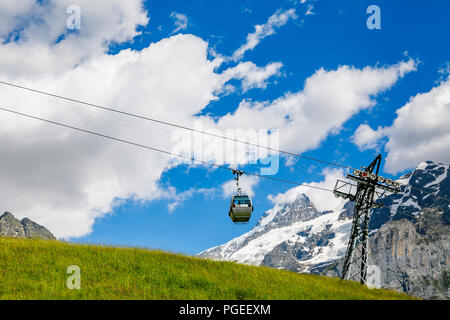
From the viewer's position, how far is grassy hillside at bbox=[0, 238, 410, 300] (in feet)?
59.8

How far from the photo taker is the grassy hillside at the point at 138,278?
18.2 meters

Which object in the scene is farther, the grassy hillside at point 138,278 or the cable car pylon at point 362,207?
the cable car pylon at point 362,207

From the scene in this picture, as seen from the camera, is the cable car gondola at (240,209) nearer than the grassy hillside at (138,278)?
No

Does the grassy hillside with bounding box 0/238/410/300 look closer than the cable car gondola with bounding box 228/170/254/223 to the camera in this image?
Yes

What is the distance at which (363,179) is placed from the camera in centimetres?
4319

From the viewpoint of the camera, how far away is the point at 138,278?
20.4 meters

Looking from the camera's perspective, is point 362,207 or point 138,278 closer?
point 138,278

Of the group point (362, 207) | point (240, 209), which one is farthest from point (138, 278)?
point (362, 207)

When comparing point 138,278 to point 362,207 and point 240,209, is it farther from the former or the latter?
point 362,207

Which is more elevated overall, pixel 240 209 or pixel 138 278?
pixel 240 209

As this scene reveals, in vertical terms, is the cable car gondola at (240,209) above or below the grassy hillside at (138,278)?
above
